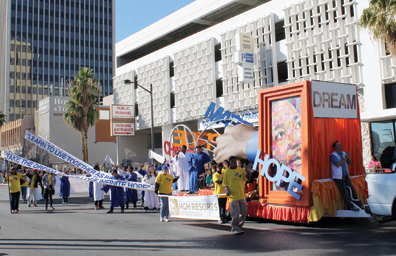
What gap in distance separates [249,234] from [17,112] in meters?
98.7

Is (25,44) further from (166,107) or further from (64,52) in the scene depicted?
(166,107)

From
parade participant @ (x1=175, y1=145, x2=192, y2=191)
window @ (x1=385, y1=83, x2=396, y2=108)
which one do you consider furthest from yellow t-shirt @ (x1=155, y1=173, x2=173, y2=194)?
window @ (x1=385, y1=83, x2=396, y2=108)

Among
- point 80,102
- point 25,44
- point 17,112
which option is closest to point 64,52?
point 25,44

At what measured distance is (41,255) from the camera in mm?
7078

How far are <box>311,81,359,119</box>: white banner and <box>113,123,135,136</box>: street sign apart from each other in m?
30.1

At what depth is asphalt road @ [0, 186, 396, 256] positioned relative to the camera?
7082mm

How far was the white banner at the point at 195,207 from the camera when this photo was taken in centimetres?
973

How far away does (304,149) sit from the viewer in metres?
9.34

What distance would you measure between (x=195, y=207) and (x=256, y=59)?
55.5ft

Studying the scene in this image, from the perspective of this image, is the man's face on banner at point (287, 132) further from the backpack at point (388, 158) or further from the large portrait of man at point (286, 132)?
the backpack at point (388, 158)

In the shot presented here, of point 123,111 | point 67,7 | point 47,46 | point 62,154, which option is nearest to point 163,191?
point 62,154

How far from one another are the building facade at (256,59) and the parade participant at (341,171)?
10566 mm

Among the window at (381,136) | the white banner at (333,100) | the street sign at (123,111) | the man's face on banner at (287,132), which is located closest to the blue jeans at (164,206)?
the man's face on banner at (287,132)

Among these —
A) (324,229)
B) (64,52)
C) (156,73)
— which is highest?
(64,52)
